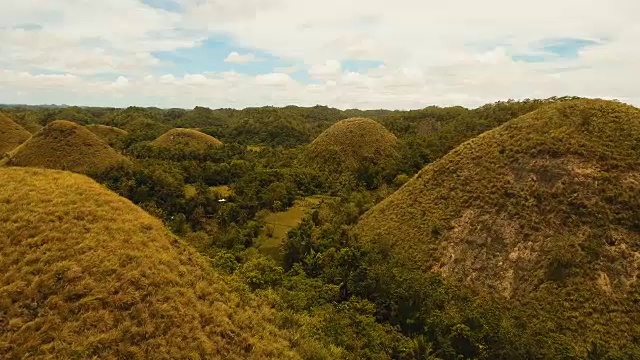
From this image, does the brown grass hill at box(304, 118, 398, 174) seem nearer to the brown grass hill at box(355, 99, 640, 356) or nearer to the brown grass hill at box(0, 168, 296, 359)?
the brown grass hill at box(355, 99, 640, 356)

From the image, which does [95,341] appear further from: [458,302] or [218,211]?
[218,211]

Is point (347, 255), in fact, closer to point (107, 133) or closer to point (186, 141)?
point (186, 141)

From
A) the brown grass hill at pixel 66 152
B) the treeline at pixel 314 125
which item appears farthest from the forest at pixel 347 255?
the brown grass hill at pixel 66 152

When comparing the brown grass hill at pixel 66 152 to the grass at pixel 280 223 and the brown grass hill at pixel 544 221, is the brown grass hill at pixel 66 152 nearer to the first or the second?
the grass at pixel 280 223

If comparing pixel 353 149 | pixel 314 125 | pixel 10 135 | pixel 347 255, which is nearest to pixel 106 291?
pixel 347 255

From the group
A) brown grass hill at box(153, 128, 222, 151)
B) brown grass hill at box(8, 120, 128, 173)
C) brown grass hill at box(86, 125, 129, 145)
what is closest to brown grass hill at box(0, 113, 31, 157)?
brown grass hill at box(86, 125, 129, 145)

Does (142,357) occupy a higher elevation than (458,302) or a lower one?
higher

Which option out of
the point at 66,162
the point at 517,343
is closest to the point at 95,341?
the point at 517,343
